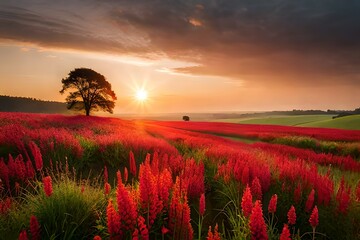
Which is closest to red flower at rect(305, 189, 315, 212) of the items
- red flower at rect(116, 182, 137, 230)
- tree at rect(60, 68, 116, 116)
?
red flower at rect(116, 182, 137, 230)

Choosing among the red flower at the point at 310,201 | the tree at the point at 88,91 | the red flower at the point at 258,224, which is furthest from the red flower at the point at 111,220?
the tree at the point at 88,91

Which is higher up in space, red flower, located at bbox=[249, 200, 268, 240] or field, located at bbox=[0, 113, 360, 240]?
red flower, located at bbox=[249, 200, 268, 240]

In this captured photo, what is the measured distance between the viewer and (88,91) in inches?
1639

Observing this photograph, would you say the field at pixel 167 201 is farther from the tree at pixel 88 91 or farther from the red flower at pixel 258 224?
the tree at pixel 88 91

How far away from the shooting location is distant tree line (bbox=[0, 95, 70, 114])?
4956 inches

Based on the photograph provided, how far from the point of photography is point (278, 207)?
5305mm

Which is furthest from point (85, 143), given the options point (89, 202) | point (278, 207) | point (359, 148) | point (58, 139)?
point (359, 148)

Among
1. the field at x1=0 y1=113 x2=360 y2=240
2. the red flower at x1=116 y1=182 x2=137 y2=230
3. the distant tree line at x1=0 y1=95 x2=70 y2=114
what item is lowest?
the field at x1=0 y1=113 x2=360 y2=240

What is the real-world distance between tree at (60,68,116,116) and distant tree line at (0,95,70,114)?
3795 inches

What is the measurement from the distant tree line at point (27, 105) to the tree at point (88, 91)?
316ft

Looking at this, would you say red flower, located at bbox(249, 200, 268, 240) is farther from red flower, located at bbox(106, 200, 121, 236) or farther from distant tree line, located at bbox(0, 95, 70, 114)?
distant tree line, located at bbox(0, 95, 70, 114)

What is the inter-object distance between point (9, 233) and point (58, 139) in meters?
5.84

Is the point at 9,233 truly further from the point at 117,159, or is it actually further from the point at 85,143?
the point at 85,143

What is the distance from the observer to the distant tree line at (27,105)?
125875 mm
